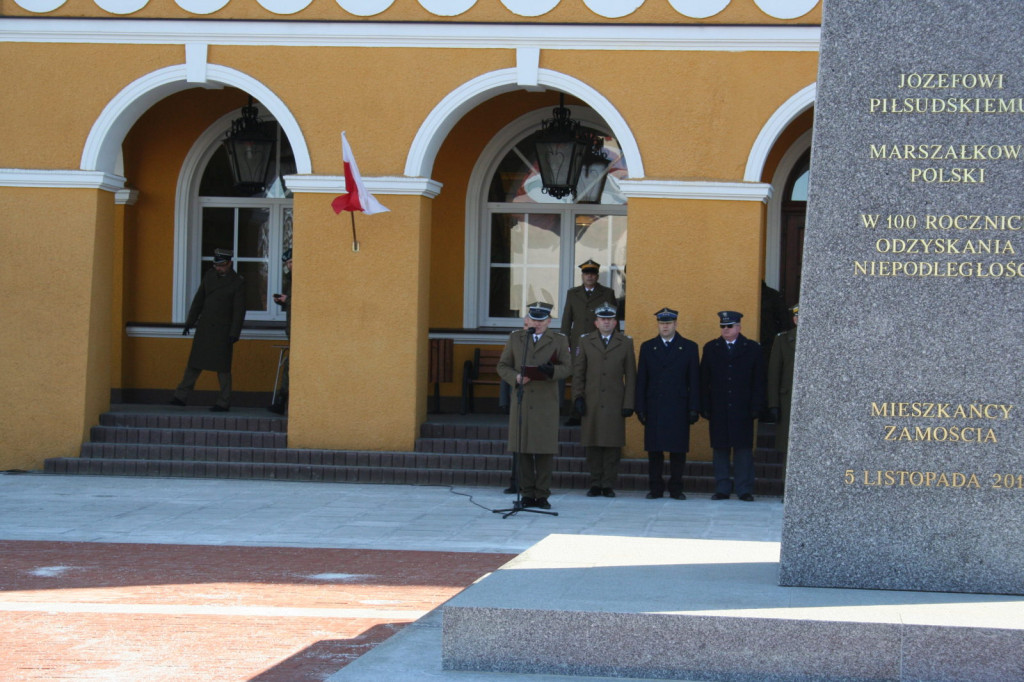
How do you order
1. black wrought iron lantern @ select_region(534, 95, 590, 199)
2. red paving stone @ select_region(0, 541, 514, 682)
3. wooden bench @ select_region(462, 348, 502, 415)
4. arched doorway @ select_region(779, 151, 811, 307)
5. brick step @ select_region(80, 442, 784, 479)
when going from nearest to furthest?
red paving stone @ select_region(0, 541, 514, 682), brick step @ select_region(80, 442, 784, 479), black wrought iron lantern @ select_region(534, 95, 590, 199), wooden bench @ select_region(462, 348, 502, 415), arched doorway @ select_region(779, 151, 811, 307)

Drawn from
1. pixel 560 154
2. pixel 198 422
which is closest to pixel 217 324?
pixel 198 422

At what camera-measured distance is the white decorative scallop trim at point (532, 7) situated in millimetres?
12023

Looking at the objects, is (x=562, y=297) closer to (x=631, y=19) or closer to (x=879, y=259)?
(x=631, y=19)

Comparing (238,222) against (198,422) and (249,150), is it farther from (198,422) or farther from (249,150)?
(198,422)

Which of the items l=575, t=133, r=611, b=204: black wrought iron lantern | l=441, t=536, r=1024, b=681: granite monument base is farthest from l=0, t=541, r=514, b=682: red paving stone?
l=575, t=133, r=611, b=204: black wrought iron lantern

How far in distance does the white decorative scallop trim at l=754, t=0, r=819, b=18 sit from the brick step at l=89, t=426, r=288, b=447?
5.76 m

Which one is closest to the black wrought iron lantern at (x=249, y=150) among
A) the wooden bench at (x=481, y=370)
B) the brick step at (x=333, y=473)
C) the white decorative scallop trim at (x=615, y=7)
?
the wooden bench at (x=481, y=370)

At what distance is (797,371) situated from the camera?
217 inches

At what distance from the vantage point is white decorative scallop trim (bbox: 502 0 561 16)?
12.0m

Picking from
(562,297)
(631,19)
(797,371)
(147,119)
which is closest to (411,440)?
(562,297)

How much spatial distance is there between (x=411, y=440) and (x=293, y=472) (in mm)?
1094

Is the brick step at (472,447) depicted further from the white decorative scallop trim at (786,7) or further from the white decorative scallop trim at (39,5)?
the white decorative scallop trim at (39,5)

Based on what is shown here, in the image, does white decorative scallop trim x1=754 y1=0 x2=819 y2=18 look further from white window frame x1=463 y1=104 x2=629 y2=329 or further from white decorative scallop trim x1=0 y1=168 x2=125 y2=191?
white decorative scallop trim x1=0 y1=168 x2=125 y2=191

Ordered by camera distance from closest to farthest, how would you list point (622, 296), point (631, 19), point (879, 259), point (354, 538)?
point (879, 259), point (354, 538), point (631, 19), point (622, 296)
